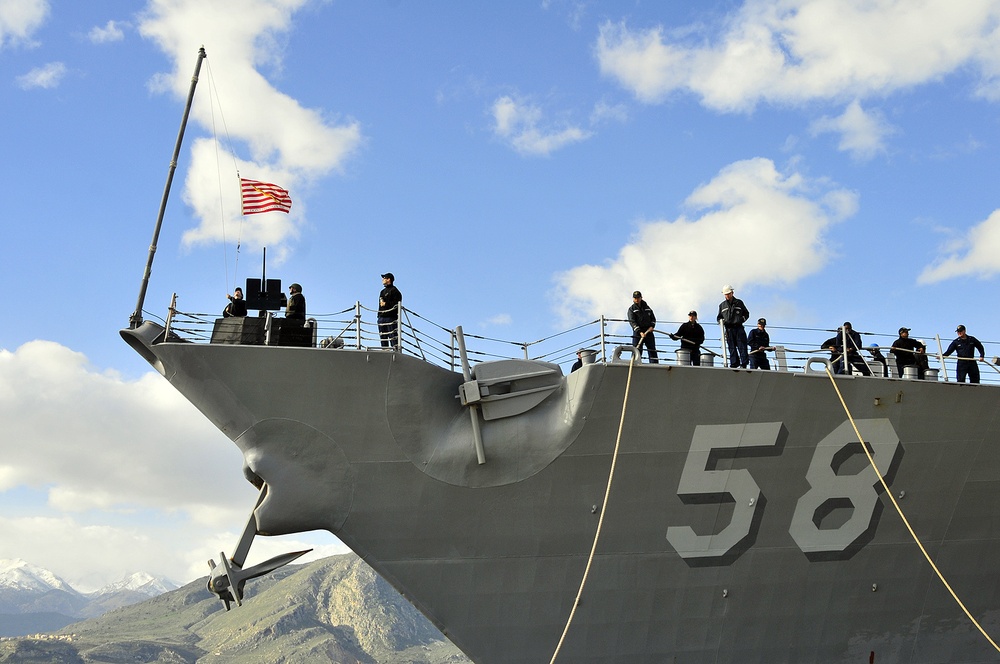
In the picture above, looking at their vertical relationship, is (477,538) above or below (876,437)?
below

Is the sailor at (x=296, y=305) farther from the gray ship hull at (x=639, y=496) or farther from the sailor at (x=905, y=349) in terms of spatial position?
the sailor at (x=905, y=349)

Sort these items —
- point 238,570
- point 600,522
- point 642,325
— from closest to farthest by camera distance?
point 238,570
point 600,522
point 642,325

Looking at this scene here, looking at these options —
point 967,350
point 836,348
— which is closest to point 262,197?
point 836,348

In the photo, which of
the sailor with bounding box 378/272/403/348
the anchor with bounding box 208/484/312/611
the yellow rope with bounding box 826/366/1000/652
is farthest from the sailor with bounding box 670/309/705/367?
the anchor with bounding box 208/484/312/611

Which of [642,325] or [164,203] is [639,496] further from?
[164,203]

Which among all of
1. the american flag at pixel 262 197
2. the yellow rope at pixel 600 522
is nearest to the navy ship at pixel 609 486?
the yellow rope at pixel 600 522

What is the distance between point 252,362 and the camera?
1241 cm

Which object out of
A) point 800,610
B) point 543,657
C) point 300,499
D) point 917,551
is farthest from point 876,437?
point 300,499

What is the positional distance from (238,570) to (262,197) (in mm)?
5824

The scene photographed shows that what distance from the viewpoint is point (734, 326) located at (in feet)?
46.1

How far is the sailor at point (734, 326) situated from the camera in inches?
547

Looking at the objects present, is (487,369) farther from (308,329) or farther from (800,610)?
(800,610)

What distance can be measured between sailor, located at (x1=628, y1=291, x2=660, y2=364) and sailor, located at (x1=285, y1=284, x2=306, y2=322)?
4.79 meters

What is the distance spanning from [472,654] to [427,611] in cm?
86
